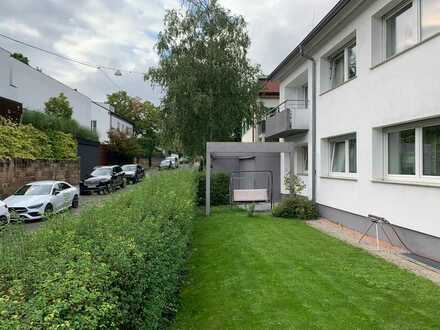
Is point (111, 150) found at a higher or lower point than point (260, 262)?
higher

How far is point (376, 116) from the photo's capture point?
9.80m

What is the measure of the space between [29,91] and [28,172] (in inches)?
423

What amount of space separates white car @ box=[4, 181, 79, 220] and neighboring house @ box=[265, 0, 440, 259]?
9351 millimetres

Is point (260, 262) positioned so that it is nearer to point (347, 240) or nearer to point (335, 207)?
point (347, 240)

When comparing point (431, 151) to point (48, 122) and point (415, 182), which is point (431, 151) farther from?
point (48, 122)

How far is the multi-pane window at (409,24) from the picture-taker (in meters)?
7.83

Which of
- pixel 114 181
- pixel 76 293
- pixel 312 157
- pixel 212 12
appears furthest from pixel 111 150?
pixel 76 293

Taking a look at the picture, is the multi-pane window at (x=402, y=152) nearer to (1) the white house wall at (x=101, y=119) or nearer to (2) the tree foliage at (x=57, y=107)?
(2) the tree foliage at (x=57, y=107)

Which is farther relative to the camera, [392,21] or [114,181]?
[114,181]

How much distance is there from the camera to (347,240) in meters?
9.71

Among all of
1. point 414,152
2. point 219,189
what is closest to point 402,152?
point 414,152

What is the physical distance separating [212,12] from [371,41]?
12.5 m

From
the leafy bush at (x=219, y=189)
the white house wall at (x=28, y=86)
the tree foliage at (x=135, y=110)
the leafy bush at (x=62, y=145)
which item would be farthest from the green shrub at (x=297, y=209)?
the tree foliage at (x=135, y=110)

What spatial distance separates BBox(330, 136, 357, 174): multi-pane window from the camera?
1193 cm
